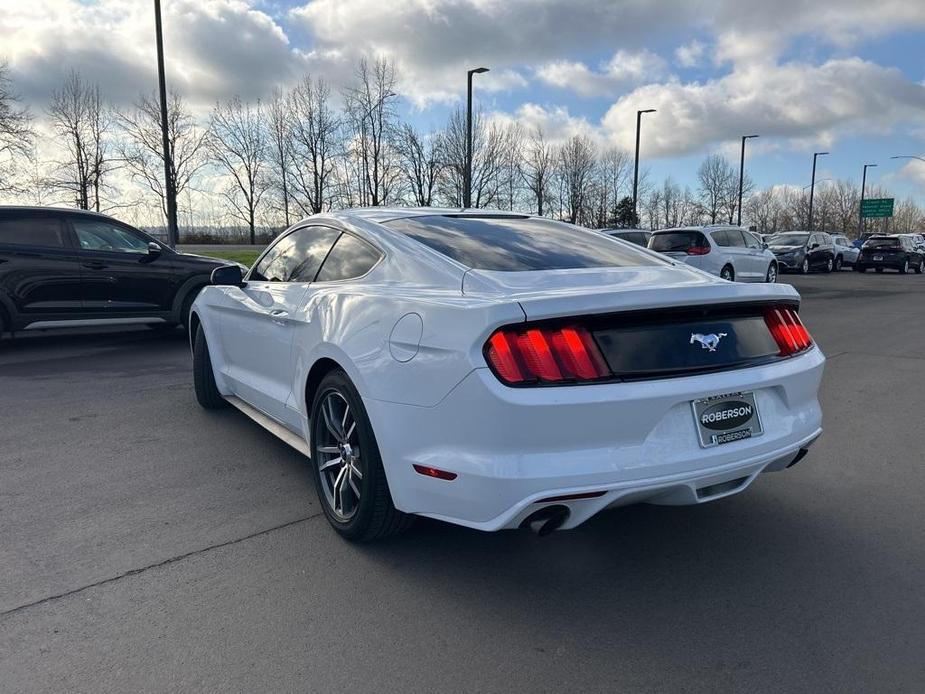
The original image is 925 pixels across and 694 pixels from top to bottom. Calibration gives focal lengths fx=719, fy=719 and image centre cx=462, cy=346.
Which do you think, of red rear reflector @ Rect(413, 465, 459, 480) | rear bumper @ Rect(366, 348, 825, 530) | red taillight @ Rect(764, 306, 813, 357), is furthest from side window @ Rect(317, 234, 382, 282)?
red taillight @ Rect(764, 306, 813, 357)

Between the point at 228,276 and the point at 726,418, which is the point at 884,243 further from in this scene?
the point at 726,418

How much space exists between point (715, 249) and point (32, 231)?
1510 centimetres

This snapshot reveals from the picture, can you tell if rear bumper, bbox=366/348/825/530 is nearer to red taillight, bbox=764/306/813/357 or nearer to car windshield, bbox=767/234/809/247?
red taillight, bbox=764/306/813/357

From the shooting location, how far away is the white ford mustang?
2.54 meters

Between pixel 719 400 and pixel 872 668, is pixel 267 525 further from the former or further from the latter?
pixel 872 668

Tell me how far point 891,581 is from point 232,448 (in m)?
3.73

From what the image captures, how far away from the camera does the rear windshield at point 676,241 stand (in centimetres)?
1833

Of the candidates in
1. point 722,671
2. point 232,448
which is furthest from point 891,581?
point 232,448

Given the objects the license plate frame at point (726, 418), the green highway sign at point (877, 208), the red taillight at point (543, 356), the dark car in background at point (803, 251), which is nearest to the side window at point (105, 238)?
the red taillight at point (543, 356)

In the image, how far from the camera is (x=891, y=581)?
296cm

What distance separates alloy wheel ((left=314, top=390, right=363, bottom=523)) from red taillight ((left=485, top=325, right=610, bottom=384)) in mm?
877

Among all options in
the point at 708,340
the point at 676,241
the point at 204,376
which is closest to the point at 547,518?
the point at 708,340

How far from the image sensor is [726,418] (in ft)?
9.23

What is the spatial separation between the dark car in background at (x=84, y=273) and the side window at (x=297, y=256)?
4.77 metres
